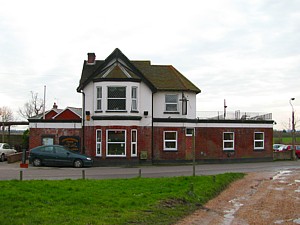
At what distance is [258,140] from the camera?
124 ft

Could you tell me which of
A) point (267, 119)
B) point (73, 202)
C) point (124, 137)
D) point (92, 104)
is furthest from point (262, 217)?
point (267, 119)

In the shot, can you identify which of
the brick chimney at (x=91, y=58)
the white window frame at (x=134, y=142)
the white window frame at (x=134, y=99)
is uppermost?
the brick chimney at (x=91, y=58)

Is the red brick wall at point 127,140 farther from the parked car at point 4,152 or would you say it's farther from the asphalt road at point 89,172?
the parked car at point 4,152

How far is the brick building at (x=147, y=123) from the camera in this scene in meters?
31.7

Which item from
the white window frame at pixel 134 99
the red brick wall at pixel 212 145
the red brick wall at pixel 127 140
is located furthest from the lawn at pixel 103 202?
the red brick wall at pixel 212 145

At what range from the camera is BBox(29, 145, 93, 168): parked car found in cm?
2973

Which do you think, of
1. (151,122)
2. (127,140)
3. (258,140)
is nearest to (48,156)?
(127,140)

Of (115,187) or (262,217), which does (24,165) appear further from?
(262,217)

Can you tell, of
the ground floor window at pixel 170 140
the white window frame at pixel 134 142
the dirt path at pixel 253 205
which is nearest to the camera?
the dirt path at pixel 253 205

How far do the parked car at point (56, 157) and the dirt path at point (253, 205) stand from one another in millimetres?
12114

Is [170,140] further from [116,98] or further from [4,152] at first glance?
[4,152]

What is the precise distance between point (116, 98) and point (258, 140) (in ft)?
44.7

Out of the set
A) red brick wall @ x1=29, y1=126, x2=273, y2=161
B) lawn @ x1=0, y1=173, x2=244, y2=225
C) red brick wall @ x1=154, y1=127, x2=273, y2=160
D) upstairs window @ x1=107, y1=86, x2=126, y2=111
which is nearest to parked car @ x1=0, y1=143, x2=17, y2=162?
red brick wall @ x1=29, y1=126, x2=273, y2=161

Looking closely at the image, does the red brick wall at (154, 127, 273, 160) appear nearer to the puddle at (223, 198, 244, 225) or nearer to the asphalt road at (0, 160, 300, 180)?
the asphalt road at (0, 160, 300, 180)
